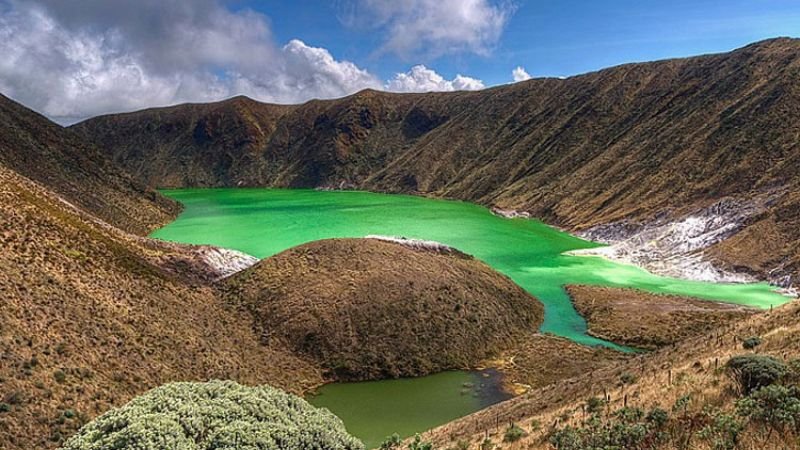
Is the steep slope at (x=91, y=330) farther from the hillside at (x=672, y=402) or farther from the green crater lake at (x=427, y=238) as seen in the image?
the hillside at (x=672, y=402)

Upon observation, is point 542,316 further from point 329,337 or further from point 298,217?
point 298,217

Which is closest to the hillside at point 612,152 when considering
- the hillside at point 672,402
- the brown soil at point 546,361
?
the brown soil at point 546,361

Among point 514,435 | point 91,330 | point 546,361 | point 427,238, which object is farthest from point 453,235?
point 514,435

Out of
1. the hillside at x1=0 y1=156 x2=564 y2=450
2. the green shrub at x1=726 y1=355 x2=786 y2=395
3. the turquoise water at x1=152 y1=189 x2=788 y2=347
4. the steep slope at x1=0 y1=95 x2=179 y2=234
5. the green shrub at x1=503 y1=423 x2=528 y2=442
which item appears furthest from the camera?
the steep slope at x1=0 y1=95 x2=179 y2=234

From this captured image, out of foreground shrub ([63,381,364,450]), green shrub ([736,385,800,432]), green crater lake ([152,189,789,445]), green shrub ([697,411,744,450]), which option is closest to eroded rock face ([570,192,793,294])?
green crater lake ([152,189,789,445])

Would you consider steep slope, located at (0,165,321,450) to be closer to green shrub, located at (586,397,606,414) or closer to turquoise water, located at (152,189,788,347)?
green shrub, located at (586,397,606,414)
